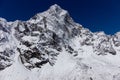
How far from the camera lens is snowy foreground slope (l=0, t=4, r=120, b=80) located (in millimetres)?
125812

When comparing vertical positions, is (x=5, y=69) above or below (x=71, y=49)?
below

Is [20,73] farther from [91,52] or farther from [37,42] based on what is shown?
[91,52]

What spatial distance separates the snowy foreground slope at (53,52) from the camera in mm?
125812

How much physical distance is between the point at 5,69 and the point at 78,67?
4529 centimetres

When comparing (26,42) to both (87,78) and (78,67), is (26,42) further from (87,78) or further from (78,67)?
(87,78)

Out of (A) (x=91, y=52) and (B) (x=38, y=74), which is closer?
(B) (x=38, y=74)

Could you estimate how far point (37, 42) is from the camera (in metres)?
155

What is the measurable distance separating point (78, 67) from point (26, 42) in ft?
158

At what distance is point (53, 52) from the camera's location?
153 m

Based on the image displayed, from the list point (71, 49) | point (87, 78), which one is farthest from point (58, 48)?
point (87, 78)

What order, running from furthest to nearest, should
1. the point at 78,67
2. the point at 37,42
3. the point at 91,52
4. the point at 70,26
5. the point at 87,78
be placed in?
1. the point at 70,26
2. the point at 91,52
3. the point at 37,42
4. the point at 78,67
5. the point at 87,78

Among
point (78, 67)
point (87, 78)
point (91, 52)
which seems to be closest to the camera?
point (87, 78)

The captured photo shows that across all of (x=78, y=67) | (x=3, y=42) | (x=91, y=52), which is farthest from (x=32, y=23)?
(x=78, y=67)

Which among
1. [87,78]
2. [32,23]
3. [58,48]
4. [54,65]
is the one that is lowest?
[87,78]
